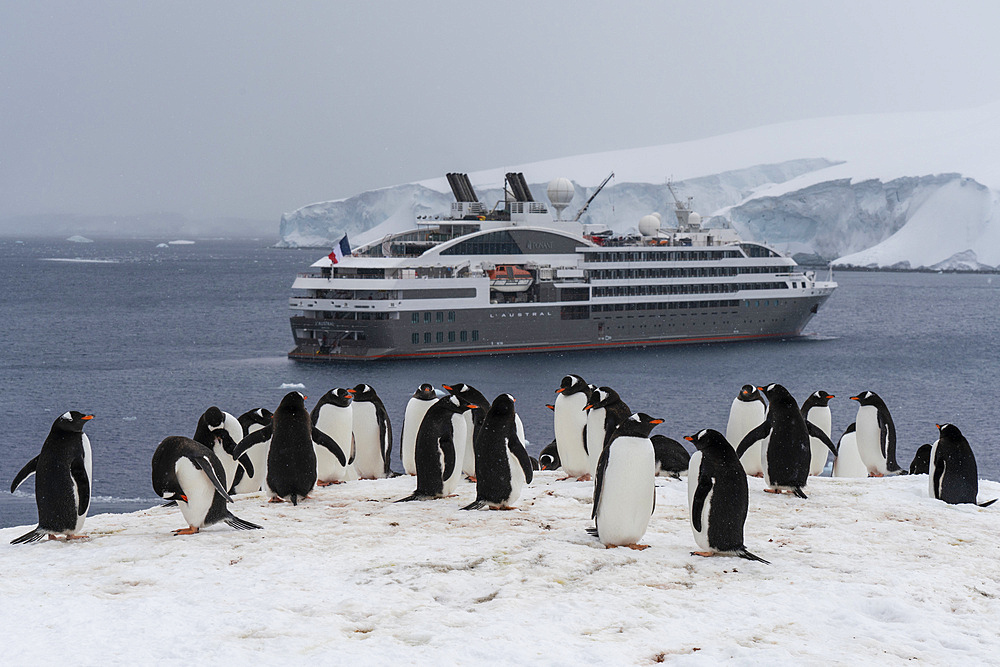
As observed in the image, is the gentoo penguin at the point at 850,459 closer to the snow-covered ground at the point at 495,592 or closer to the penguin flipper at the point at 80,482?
the snow-covered ground at the point at 495,592

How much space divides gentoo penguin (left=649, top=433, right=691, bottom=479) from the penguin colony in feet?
0.06

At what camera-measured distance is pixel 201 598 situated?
7277 millimetres

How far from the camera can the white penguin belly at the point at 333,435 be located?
12156 mm

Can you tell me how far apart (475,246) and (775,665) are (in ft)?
161

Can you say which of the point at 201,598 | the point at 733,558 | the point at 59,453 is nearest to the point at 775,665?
the point at 733,558

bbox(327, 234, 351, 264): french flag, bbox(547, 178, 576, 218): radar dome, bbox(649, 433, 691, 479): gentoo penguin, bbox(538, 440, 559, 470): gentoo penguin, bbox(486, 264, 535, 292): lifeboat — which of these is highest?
bbox(547, 178, 576, 218): radar dome

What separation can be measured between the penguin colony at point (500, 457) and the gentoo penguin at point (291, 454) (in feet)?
0.05

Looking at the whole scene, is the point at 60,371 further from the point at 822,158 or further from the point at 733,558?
the point at 822,158

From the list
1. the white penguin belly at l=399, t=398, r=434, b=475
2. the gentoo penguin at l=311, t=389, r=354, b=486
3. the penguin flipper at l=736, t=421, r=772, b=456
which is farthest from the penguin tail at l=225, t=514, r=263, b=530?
the penguin flipper at l=736, t=421, r=772, b=456

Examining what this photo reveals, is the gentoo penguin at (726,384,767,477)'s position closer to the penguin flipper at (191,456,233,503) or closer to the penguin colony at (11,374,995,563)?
the penguin colony at (11,374,995,563)

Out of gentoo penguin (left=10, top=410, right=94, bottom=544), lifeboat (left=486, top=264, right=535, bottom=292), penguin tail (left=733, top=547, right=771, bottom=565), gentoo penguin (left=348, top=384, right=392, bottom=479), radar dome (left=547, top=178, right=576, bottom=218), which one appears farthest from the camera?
radar dome (left=547, top=178, right=576, bottom=218)

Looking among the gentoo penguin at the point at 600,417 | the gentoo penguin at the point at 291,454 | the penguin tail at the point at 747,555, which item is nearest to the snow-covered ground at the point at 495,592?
the penguin tail at the point at 747,555

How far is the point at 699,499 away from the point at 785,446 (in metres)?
3.01

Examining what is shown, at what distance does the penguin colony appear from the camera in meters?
8.65
